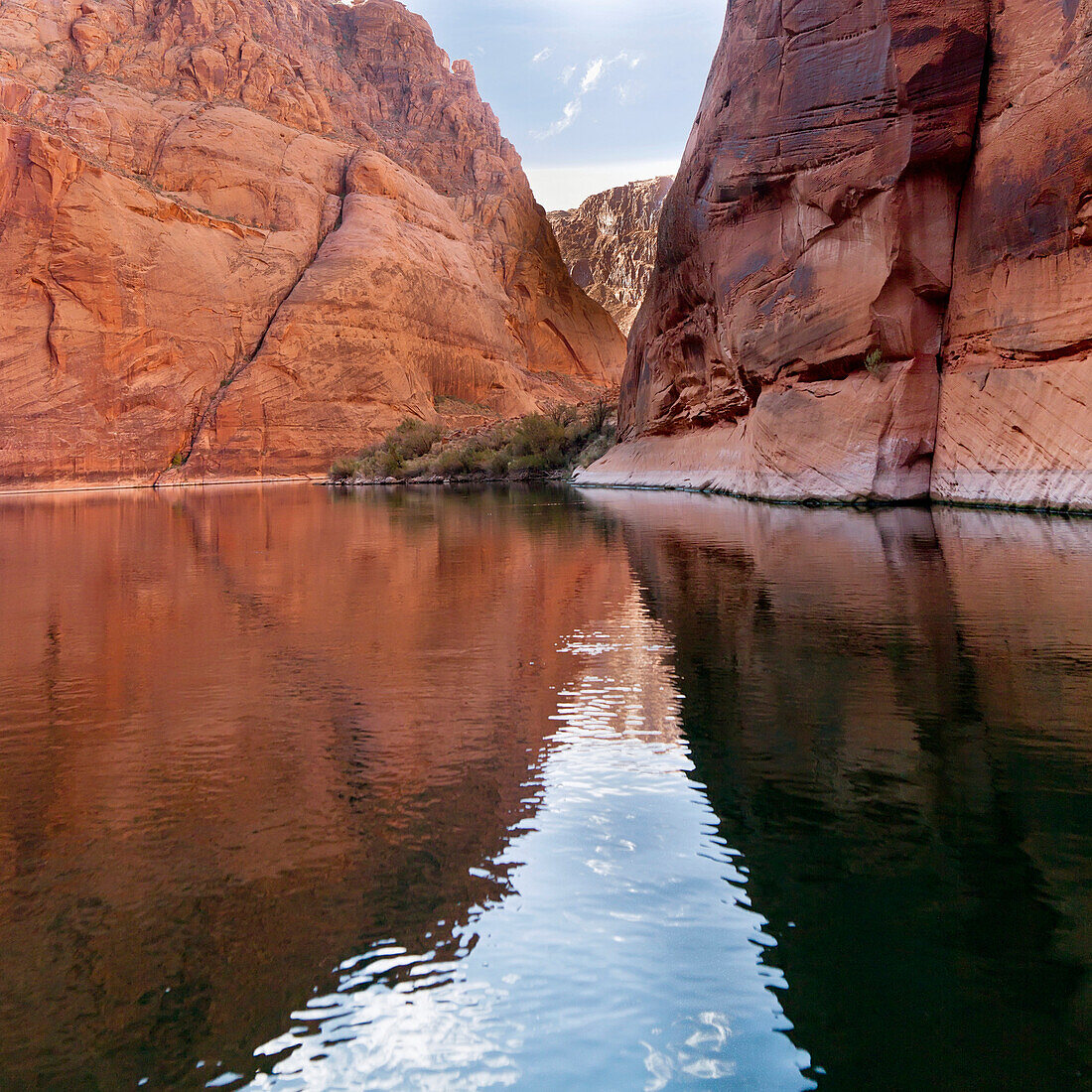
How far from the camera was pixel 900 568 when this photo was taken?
8.35 metres

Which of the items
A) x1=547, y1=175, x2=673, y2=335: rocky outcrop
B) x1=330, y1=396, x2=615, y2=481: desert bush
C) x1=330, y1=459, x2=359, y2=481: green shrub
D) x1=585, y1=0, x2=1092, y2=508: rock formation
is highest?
x1=547, y1=175, x2=673, y2=335: rocky outcrop

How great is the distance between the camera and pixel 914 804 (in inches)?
118

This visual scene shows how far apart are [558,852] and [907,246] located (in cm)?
1724

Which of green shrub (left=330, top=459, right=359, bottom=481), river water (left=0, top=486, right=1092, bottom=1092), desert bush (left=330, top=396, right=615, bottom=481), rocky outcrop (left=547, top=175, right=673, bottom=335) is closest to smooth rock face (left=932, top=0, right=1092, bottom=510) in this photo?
river water (left=0, top=486, right=1092, bottom=1092)

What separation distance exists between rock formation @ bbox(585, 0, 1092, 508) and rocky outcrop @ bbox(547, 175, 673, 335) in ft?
301

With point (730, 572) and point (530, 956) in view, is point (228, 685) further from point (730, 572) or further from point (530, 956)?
point (730, 572)

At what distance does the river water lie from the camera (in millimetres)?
1836

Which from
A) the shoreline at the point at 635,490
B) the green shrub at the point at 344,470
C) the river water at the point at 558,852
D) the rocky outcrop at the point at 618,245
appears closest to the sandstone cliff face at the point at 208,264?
the shoreline at the point at 635,490

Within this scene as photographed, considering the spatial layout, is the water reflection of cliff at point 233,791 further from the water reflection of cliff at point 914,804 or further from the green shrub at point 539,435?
the green shrub at point 539,435

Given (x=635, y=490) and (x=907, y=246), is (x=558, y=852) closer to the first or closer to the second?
(x=907, y=246)

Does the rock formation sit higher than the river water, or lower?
→ higher

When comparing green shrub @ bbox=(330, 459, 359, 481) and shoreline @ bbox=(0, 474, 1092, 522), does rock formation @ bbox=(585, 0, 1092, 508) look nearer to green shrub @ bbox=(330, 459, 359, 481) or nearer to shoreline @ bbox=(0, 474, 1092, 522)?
shoreline @ bbox=(0, 474, 1092, 522)

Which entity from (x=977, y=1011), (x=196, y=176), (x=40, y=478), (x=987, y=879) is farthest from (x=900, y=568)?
(x=196, y=176)

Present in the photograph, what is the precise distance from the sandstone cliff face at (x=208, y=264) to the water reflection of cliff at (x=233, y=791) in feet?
170
